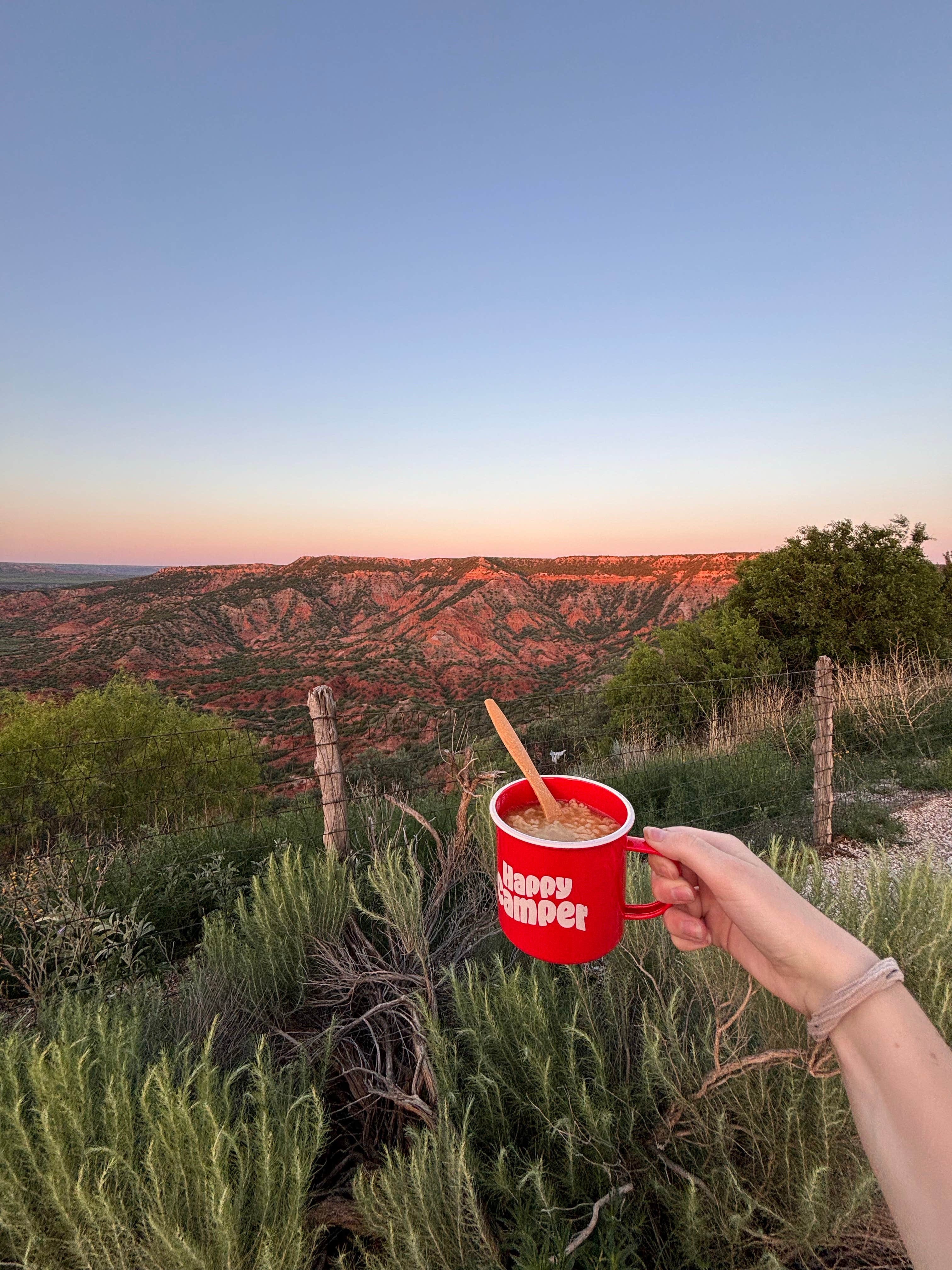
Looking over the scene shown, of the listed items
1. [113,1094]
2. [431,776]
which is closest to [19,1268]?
[113,1094]

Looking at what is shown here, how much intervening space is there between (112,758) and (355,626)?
2894 cm

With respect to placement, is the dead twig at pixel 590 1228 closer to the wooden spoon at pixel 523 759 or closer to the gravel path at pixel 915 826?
the wooden spoon at pixel 523 759

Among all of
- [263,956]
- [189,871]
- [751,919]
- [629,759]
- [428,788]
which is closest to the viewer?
[751,919]

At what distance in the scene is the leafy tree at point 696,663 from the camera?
1093 cm

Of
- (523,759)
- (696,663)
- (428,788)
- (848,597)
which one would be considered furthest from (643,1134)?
(848,597)

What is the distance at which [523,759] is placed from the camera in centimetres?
101

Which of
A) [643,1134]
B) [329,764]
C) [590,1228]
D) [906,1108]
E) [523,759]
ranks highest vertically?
[523,759]

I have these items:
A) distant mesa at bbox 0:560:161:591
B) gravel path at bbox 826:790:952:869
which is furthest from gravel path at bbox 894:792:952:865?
distant mesa at bbox 0:560:161:591

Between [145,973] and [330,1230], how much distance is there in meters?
2.22

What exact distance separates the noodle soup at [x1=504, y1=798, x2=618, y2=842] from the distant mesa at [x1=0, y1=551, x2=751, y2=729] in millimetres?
20007

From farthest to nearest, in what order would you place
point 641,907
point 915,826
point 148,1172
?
1. point 915,826
2. point 148,1172
3. point 641,907

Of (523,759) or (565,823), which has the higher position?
(523,759)

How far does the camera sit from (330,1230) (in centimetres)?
142

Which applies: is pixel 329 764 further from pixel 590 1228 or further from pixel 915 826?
pixel 915 826
